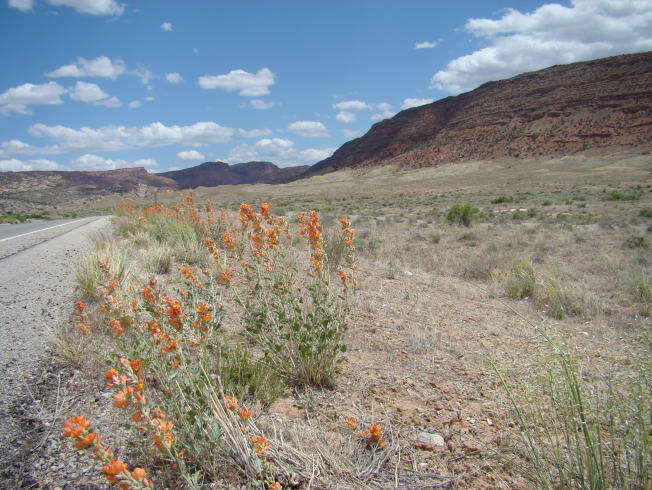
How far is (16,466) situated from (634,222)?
16604 millimetres

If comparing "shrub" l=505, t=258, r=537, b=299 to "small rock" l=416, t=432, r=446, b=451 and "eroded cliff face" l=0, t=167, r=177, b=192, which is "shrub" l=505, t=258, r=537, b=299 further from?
"eroded cliff face" l=0, t=167, r=177, b=192

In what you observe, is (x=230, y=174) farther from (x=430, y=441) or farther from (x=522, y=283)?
(x=430, y=441)

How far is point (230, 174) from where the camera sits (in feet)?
465

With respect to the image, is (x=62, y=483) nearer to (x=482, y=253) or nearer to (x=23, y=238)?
(x=482, y=253)

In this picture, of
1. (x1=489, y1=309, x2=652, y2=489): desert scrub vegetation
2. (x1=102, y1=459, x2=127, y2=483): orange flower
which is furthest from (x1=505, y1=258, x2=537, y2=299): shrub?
(x1=102, y1=459, x2=127, y2=483): orange flower

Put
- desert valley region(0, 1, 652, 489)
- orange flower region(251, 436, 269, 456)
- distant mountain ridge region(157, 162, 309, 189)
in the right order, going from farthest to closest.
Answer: distant mountain ridge region(157, 162, 309, 189)
desert valley region(0, 1, 652, 489)
orange flower region(251, 436, 269, 456)

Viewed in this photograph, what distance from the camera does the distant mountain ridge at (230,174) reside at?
433 feet

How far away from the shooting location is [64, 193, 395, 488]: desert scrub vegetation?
1512 millimetres

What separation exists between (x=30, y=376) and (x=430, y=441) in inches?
101

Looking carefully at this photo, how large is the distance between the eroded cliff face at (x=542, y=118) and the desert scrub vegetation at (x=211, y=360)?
2161 inches

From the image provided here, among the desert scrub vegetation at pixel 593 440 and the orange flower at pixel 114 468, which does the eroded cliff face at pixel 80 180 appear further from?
the desert scrub vegetation at pixel 593 440

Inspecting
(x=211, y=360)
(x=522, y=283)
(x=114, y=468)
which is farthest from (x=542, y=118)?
(x=114, y=468)

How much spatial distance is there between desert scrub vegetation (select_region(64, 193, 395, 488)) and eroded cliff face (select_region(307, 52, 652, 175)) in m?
54.9

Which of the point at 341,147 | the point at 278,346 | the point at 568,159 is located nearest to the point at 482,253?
the point at 278,346
